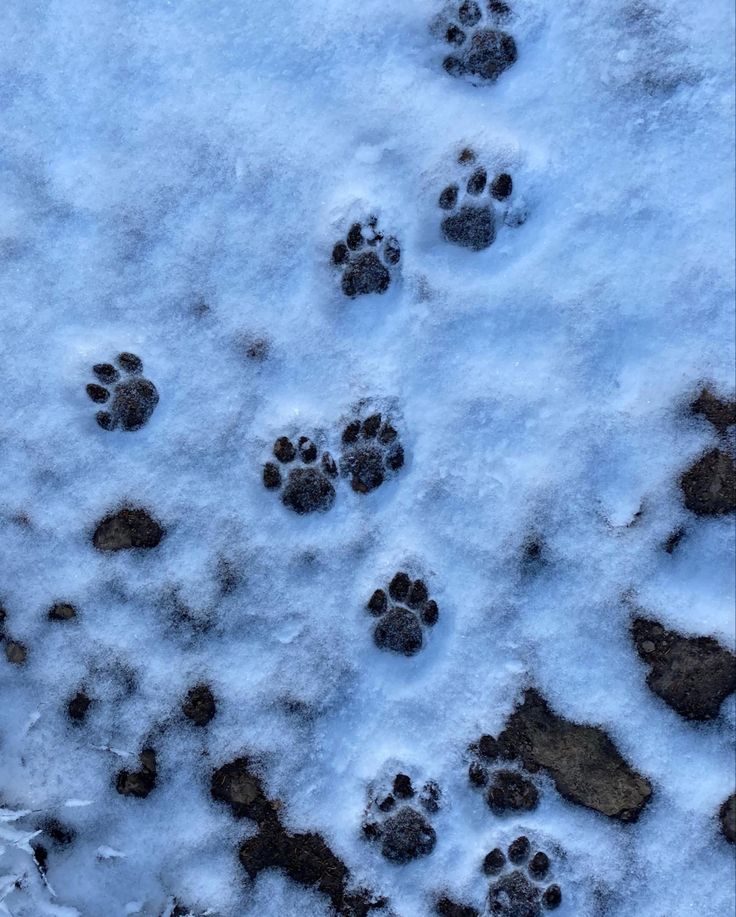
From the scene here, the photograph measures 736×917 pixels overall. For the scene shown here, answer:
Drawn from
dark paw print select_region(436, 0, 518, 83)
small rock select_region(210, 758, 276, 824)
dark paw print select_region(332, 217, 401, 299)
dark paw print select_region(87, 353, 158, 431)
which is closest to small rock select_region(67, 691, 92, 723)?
small rock select_region(210, 758, 276, 824)

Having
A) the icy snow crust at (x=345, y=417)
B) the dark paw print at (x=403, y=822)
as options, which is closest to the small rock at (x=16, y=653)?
the icy snow crust at (x=345, y=417)

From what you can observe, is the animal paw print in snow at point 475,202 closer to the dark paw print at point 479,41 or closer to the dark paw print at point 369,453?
the dark paw print at point 479,41

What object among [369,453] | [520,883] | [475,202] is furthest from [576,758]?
[475,202]

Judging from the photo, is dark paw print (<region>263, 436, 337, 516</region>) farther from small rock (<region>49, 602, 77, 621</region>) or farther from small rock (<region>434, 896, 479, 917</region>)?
small rock (<region>434, 896, 479, 917</region>)

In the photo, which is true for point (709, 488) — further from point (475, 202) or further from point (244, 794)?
point (244, 794)

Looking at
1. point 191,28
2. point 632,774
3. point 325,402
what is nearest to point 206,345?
point 325,402

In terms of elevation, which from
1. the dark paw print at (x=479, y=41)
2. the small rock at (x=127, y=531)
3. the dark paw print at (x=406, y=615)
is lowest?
the dark paw print at (x=406, y=615)

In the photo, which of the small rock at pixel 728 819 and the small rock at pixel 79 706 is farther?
the small rock at pixel 79 706
